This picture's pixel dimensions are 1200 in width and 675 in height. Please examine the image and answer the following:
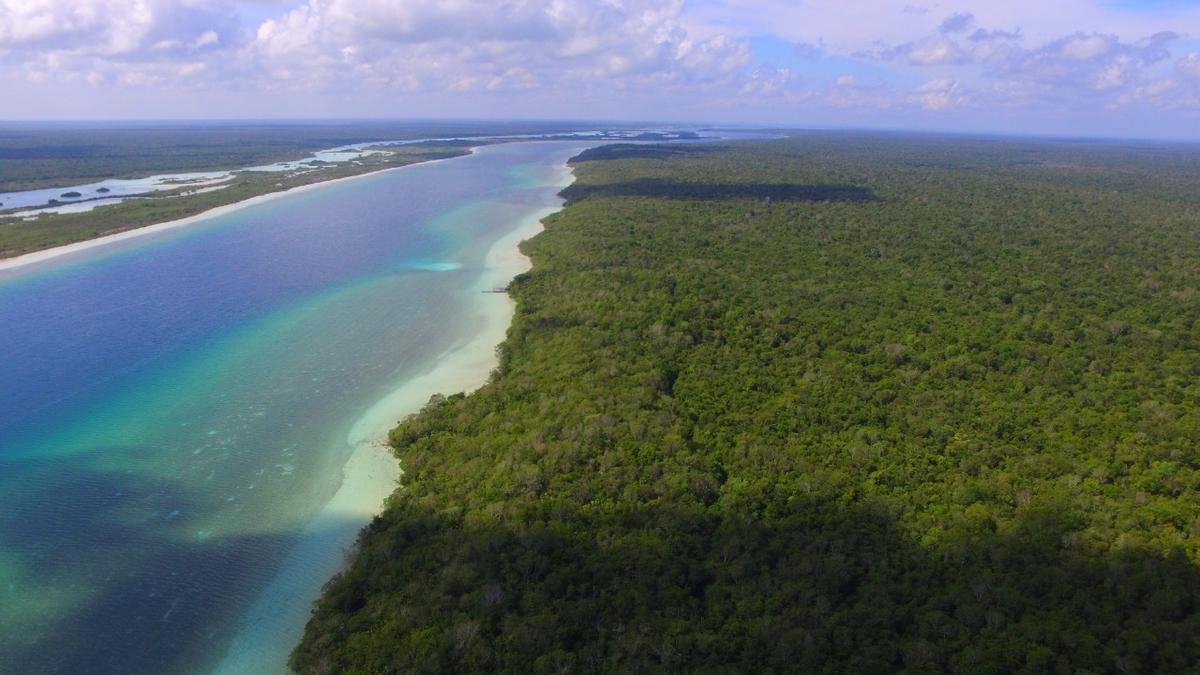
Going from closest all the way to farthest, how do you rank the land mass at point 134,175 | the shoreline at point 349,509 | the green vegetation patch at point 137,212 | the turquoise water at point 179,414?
the shoreline at point 349,509, the turquoise water at point 179,414, the green vegetation patch at point 137,212, the land mass at point 134,175

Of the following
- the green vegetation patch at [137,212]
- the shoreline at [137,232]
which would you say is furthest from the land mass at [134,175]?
the shoreline at [137,232]

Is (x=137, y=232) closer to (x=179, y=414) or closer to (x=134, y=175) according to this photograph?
(x=179, y=414)

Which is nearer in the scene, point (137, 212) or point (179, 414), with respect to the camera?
point (179, 414)

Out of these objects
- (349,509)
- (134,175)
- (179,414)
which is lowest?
(349,509)

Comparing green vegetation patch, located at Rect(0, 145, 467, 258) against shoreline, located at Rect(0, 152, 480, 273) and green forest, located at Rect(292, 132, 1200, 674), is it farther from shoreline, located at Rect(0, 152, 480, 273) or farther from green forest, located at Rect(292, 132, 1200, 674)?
green forest, located at Rect(292, 132, 1200, 674)

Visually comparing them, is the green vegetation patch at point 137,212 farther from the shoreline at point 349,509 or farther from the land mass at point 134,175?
the shoreline at point 349,509

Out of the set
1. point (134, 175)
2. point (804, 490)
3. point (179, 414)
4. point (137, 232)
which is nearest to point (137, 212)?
point (137, 232)

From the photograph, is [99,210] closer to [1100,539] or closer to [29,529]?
[29,529]
